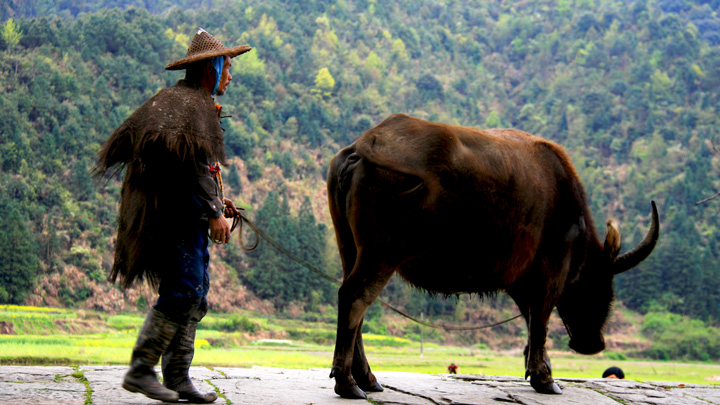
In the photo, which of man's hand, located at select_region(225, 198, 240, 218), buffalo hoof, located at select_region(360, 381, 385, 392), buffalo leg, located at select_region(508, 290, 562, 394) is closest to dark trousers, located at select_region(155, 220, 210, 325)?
man's hand, located at select_region(225, 198, 240, 218)

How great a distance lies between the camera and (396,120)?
4.95m

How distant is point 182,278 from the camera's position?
383cm

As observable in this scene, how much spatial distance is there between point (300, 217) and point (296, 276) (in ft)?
18.5

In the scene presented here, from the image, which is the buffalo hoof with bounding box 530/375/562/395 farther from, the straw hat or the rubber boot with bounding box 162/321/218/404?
the straw hat

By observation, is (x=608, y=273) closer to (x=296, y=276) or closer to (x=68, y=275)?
(x=68, y=275)

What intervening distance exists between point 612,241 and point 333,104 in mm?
57597

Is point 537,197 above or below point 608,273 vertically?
above

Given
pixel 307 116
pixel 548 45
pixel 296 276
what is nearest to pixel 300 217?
pixel 296 276

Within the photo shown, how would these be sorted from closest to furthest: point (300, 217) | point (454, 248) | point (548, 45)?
point (454, 248)
point (300, 217)
point (548, 45)

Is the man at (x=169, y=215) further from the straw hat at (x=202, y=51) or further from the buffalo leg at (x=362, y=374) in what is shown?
the buffalo leg at (x=362, y=374)

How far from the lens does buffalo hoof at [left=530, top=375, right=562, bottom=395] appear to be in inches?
209

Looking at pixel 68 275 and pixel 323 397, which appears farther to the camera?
pixel 68 275

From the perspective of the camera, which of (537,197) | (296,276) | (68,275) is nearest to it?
(537,197)

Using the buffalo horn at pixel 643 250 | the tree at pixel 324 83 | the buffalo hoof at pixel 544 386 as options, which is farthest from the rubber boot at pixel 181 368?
the tree at pixel 324 83
